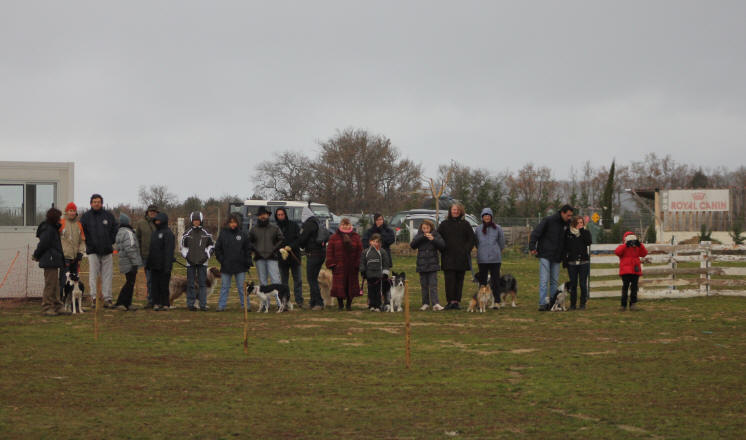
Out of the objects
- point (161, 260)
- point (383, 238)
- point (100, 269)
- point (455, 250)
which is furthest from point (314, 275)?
point (100, 269)

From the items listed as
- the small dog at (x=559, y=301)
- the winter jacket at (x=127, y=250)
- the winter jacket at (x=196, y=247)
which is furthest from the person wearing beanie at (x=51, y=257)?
the small dog at (x=559, y=301)

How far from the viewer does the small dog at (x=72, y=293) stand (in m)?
15.3

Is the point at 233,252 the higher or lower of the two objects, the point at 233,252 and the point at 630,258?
the higher

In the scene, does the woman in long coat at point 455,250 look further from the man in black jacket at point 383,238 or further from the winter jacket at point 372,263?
the winter jacket at point 372,263

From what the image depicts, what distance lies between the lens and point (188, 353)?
420 inches

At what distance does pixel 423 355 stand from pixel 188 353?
272 centimetres

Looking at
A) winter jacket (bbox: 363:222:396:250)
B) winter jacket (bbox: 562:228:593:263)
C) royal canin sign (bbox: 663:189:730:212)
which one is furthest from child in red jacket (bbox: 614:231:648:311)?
royal canin sign (bbox: 663:189:730:212)

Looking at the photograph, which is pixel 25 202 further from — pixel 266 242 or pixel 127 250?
pixel 266 242

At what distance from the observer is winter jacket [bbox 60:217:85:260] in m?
15.8

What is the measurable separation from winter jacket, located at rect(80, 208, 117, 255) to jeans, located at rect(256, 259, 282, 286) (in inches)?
103

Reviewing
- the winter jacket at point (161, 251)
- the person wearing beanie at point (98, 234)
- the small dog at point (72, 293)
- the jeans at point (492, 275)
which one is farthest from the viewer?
the jeans at point (492, 275)

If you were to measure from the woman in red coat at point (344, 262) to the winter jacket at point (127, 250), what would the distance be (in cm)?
333

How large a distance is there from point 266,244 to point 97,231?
2884 mm

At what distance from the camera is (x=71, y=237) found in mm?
15844
